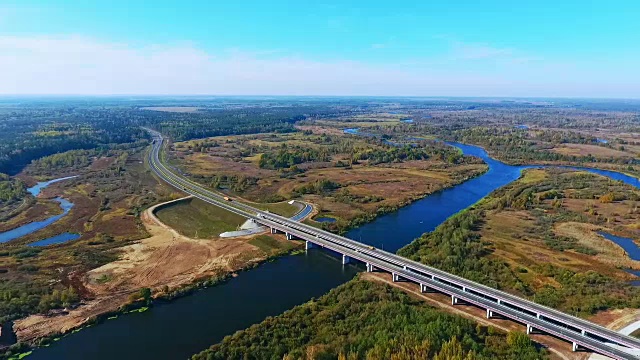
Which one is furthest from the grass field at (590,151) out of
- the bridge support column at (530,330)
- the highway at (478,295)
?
the bridge support column at (530,330)

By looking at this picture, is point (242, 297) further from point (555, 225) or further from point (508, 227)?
point (555, 225)

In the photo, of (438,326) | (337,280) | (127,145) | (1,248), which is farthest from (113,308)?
(127,145)

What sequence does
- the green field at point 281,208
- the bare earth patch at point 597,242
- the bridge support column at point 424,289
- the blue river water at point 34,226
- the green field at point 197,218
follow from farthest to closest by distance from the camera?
the green field at point 281,208, the green field at point 197,218, the blue river water at point 34,226, the bare earth patch at point 597,242, the bridge support column at point 424,289

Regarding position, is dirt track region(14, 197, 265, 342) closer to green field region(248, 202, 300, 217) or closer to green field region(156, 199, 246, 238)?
green field region(156, 199, 246, 238)

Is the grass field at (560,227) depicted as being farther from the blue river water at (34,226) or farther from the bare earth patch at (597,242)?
the blue river water at (34,226)

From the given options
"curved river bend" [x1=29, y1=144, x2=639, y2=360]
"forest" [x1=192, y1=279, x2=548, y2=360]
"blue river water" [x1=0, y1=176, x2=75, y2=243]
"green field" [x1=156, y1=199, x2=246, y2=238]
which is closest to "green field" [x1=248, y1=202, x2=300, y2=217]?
"green field" [x1=156, y1=199, x2=246, y2=238]

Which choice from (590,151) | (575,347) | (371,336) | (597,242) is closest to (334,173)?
(597,242)
